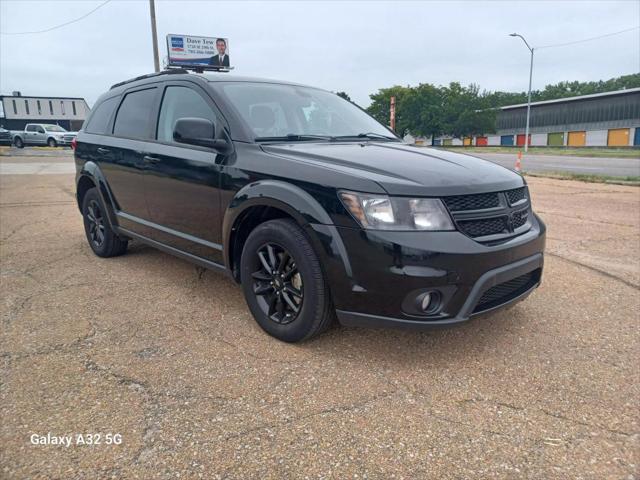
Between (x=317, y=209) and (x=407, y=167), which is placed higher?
(x=407, y=167)

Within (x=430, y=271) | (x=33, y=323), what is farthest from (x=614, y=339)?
(x=33, y=323)

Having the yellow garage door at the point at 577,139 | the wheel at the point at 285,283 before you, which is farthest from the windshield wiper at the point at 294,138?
the yellow garage door at the point at 577,139

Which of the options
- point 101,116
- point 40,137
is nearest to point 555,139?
point 40,137

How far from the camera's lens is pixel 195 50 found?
38.1 m

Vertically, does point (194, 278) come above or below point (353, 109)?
below

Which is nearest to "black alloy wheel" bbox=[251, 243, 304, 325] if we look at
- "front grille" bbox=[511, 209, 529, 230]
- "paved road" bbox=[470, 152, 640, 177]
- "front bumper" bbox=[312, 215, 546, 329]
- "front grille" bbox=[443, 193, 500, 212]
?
"front bumper" bbox=[312, 215, 546, 329]

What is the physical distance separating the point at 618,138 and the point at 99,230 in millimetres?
62841

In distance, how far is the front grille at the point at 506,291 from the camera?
256cm

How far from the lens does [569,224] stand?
6457 millimetres

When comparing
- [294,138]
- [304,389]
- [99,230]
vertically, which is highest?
[294,138]

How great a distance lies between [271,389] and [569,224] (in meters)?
5.58

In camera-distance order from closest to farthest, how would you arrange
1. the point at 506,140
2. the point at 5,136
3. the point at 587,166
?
the point at 587,166, the point at 5,136, the point at 506,140

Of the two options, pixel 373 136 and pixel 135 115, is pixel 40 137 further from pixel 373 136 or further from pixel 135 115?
pixel 373 136

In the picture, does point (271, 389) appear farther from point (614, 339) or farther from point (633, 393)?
point (614, 339)
